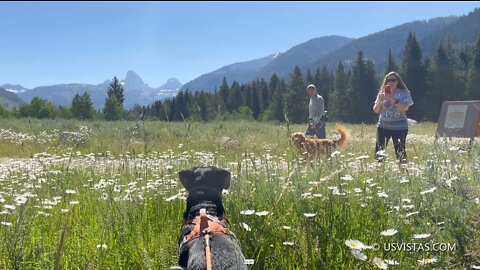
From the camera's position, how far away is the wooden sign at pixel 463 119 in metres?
12.4

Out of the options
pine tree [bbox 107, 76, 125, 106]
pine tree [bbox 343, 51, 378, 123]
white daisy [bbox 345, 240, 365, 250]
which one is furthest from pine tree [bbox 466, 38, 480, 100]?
white daisy [bbox 345, 240, 365, 250]

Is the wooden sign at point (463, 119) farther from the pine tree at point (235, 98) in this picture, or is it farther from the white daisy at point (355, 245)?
the pine tree at point (235, 98)

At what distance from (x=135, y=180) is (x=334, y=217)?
260 centimetres

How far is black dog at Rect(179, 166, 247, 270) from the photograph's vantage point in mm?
2162

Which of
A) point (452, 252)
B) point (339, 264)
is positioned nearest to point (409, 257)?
point (452, 252)

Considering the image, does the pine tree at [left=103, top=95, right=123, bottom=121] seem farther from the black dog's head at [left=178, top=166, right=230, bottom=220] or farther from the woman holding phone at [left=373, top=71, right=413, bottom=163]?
the black dog's head at [left=178, top=166, right=230, bottom=220]

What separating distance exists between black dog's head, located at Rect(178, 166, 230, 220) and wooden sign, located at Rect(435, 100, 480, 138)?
10.9 metres

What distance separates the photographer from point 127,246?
9.30 ft

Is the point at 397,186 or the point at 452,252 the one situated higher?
the point at 397,186

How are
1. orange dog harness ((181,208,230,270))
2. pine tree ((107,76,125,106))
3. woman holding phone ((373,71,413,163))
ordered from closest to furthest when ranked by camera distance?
orange dog harness ((181,208,230,270)) < woman holding phone ((373,71,413,163)) < pine tree ((107,76,125,106))

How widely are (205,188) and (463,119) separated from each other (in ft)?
39.9

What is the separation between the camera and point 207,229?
7.89ft

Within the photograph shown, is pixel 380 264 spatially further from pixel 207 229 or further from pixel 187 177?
pixel 187 177

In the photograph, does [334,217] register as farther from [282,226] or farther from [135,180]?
[135,180]
